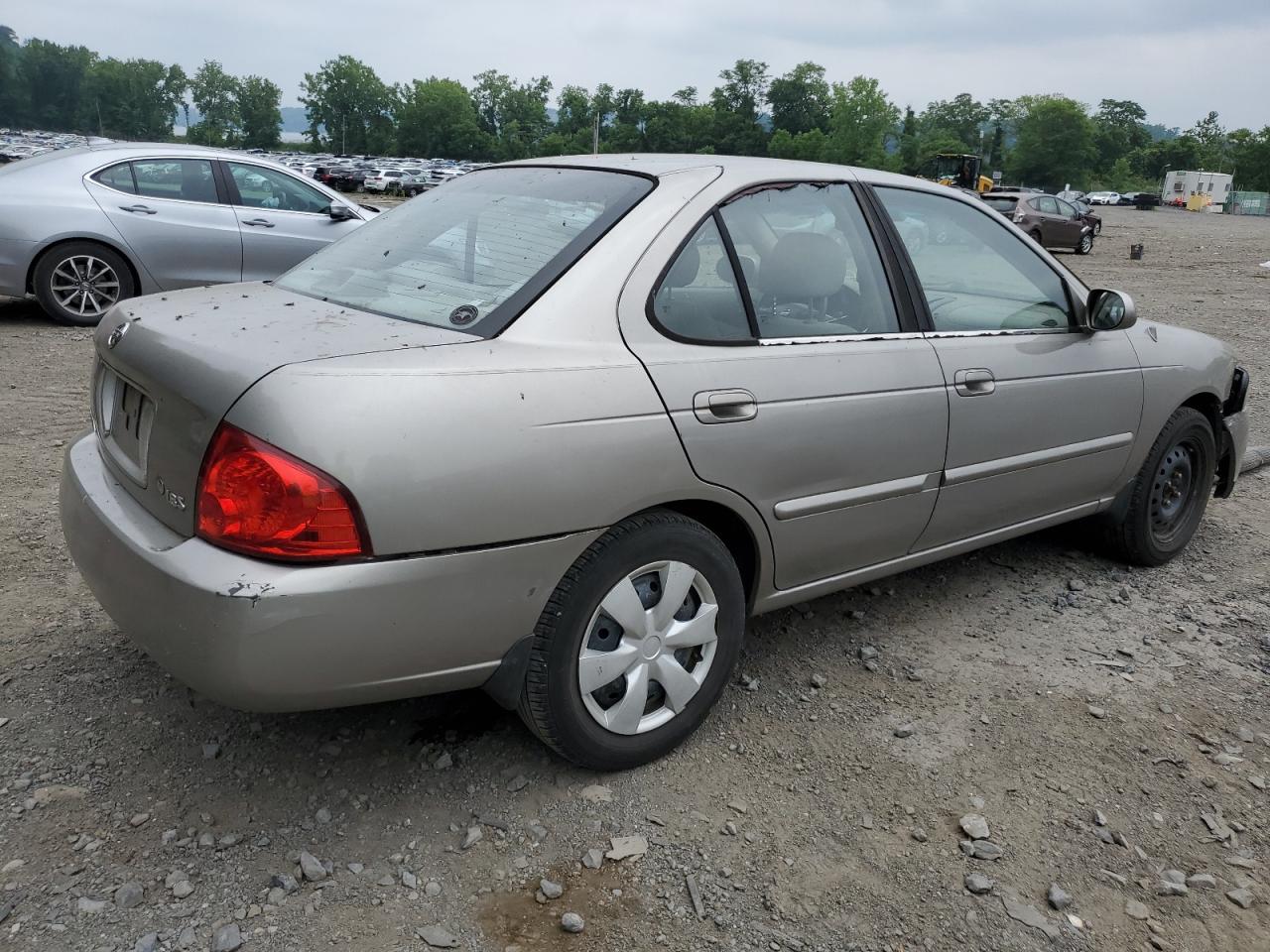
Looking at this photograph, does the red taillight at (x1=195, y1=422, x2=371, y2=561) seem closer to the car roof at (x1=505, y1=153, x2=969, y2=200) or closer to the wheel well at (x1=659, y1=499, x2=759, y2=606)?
the wheel well at (x1=659, y1=499, x2=759, y2=606)

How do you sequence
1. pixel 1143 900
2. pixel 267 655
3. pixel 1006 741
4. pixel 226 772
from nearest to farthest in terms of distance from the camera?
1. pixel 267 655
2. pixel 1143 900
3. pixel 226 772
4. pixel 1006 741

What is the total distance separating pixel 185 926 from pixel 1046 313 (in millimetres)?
3332

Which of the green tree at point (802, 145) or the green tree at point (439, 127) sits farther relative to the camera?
the green tree at point (439, 127)

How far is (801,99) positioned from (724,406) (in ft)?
468

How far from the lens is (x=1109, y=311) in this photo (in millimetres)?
3848

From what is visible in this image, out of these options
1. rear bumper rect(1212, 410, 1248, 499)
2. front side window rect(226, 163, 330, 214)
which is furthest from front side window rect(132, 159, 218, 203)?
rear bumper rect(1212, 410, 1248, 499)

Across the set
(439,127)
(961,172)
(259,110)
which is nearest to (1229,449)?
(961,172)

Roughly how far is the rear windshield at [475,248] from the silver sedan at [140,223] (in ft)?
19.0

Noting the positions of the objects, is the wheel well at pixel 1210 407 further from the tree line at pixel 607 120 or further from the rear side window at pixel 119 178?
the tree line at pixel 607 120

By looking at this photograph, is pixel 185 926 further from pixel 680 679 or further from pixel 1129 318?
pixel 1129 318

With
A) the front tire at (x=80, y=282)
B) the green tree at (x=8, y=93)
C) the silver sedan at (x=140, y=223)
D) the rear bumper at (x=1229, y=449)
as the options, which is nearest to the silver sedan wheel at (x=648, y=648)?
the rear bumper at (x=1229, y=449)

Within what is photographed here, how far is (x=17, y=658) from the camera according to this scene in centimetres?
323

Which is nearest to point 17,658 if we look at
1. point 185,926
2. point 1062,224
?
point 185,926

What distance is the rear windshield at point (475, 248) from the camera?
2646 mm
